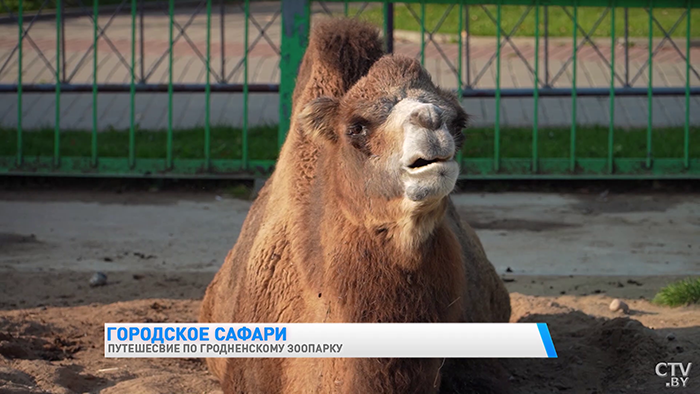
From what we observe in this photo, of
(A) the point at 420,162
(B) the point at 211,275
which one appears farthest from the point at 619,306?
(A) the point at 420,162

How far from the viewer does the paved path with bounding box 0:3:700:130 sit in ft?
41.9

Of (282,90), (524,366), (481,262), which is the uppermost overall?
(282,90)

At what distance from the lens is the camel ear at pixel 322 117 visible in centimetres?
398

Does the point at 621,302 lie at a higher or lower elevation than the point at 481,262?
lower

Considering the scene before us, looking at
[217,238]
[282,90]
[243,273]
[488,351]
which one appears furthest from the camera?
[282,90]

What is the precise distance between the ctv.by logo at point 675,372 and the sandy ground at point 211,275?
0.05 metres

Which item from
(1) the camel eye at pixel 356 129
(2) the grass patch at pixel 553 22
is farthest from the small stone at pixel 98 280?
(2) the grass patch at pixel 553 22

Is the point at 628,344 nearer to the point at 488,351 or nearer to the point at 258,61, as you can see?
the point at 488,351

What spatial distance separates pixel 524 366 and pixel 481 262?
0.66 meters

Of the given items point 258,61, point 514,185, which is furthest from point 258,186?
point 258,61

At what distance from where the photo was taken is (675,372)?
17.6 feet

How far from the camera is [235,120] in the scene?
12984 mm

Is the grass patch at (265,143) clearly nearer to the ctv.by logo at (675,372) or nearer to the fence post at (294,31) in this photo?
the fence post at (294,31)

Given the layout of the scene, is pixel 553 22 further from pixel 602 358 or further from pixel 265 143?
pixel 602 358
